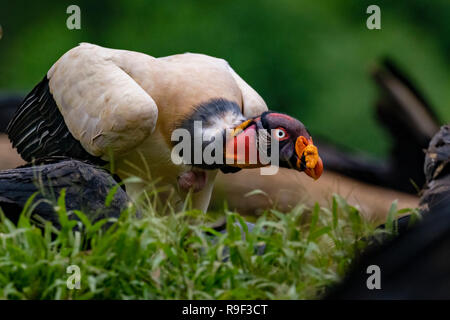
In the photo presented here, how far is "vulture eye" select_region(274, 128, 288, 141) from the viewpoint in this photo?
3.77 metres

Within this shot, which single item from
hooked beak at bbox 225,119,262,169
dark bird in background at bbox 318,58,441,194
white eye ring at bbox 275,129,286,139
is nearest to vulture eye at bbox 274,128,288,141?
white eye ring at bbox 275,129,286,139

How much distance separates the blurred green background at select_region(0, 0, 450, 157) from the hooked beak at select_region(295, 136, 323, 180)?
437cm

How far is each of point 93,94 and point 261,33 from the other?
4.58 m

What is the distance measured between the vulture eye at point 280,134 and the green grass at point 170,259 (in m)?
0.76

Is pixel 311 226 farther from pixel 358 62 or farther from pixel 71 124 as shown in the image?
pixel 358 62

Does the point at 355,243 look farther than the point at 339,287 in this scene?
Yes

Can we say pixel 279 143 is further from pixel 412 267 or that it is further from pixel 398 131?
pixel 398 131

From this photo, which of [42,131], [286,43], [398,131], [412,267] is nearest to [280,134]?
[42,131]

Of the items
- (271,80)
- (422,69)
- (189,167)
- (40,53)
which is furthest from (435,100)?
(189,167)

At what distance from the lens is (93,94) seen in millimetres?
4078

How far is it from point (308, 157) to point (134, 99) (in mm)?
904

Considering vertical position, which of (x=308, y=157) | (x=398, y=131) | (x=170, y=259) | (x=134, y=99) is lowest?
(x=398, y=131)

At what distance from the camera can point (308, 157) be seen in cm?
371

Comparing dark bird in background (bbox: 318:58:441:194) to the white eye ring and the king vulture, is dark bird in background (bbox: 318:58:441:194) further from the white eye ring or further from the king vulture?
the white eye ring
